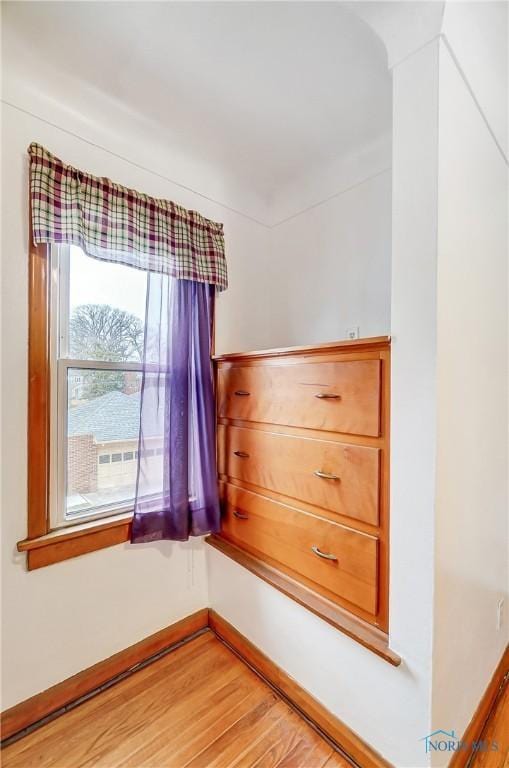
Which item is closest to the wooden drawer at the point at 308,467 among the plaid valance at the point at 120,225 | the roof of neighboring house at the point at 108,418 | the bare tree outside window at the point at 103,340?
the roof of neighboring house at the point at 108,418

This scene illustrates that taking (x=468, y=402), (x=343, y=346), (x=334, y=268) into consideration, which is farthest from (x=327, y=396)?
(x=334, y=268)

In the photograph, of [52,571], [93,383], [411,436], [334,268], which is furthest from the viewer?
[334,268]

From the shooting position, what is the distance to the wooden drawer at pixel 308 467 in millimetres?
1098

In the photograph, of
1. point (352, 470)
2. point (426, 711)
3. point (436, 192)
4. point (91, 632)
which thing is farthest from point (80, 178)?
point (426, 711)

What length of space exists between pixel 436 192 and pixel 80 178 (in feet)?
4.34

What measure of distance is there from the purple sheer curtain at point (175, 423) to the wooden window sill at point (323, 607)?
0.83ft

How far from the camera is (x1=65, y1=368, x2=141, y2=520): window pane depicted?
1447 mm

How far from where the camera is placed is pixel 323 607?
1.21 m

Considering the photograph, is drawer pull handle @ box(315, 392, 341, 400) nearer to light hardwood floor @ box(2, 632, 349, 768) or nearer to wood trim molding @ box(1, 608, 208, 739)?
light hardwood floor @ box(2, 632, 349, 768)

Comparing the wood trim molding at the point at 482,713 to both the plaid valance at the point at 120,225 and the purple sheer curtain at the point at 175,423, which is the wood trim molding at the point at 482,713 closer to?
the purple sheer curtain at the point at 175,423

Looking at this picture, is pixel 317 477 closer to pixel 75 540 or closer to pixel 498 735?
pixel 75 540

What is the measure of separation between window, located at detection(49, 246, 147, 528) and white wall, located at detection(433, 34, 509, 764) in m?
1.31

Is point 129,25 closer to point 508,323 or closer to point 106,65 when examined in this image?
point 106,65

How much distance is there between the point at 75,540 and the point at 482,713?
173cm
